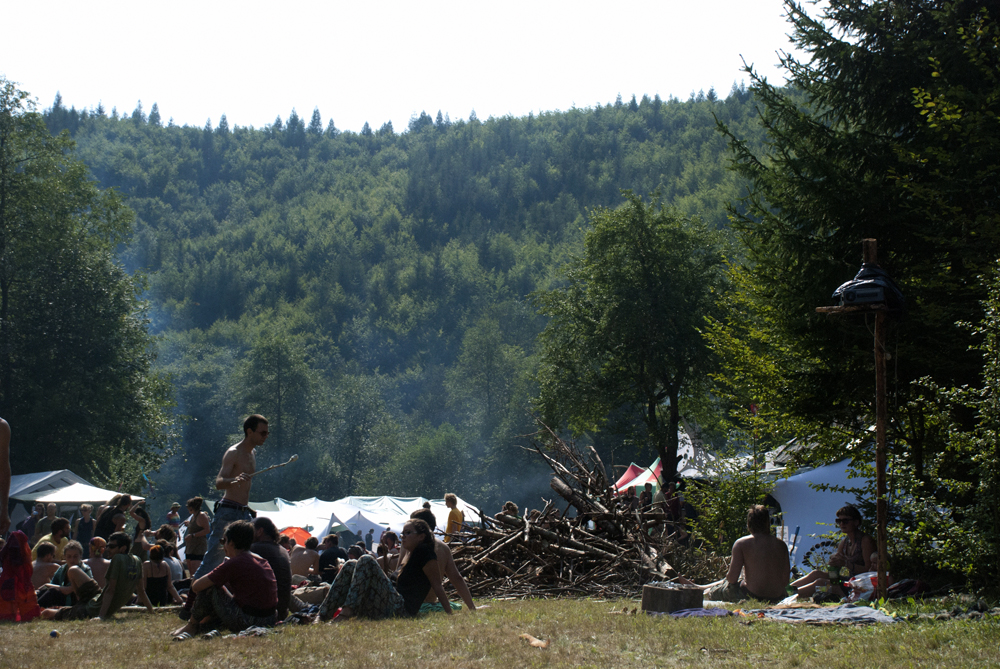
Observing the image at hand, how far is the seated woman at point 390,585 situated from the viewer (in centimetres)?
757

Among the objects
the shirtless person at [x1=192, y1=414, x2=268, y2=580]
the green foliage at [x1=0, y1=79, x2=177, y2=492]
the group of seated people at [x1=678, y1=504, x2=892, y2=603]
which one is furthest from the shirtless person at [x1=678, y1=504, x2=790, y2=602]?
the green foliage at [x1=0, y1=79, x2=177, y2=492]

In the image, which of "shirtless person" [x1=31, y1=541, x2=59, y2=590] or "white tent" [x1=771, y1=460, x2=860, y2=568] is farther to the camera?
"white tent" [x1=771, y1=460, x2=860, y2=568]

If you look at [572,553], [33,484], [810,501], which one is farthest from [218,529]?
[33,484]

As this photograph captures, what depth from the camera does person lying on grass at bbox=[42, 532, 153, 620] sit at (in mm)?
8719

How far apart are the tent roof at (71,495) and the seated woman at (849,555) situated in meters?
17.8

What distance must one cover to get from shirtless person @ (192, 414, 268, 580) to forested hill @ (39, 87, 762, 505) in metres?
67.1

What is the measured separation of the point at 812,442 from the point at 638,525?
2933mm

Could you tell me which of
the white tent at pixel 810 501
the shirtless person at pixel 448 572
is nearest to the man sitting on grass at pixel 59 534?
the shirtless person at pixel 448 572

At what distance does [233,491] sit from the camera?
7.95 m

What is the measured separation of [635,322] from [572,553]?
14167 millimetres

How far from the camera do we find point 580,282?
29.1 metres

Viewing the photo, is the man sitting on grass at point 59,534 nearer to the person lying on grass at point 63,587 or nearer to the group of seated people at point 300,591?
the person lying on grass at point 63,587

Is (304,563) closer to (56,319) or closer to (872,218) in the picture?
(872,218)

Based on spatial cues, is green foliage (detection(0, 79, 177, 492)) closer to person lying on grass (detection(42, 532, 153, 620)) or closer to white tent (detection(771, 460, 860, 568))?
person lying on grass (detection(42, 532, 153, 620))
